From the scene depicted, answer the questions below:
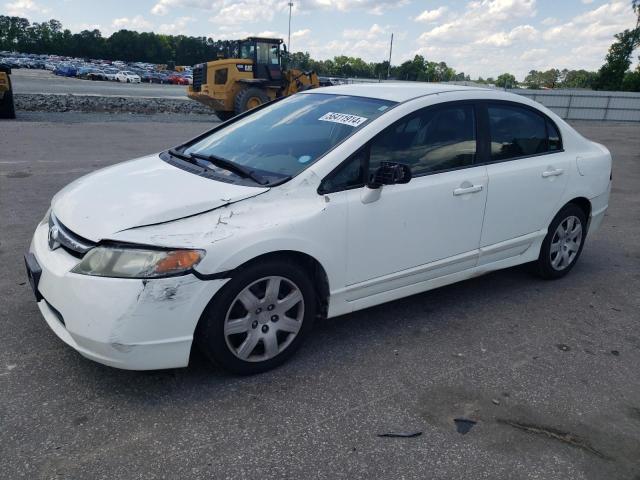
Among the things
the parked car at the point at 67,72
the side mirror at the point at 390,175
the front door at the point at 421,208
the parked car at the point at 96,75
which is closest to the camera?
the side mirror at the point at 390,175

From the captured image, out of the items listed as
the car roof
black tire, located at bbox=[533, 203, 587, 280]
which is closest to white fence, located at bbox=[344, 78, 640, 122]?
black tire, located at bbox=[533, 203, 587, 280]

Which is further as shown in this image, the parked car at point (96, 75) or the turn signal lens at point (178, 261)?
the parked car at point (96, 75)

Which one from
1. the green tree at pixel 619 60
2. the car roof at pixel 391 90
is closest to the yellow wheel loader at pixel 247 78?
the car roof at pixel 391 90

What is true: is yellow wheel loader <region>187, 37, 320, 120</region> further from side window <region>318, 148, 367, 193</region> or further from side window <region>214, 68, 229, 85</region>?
side window <region>318, 148, 367, 193</region>

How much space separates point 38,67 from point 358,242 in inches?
3510

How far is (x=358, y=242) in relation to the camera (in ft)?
10.7

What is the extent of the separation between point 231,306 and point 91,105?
20.1 meters

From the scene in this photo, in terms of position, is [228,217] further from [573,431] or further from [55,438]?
[573,431]

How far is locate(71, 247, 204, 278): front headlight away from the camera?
2617 mm

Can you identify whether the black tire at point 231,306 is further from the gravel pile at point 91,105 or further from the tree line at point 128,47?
the tree line at point 128,47

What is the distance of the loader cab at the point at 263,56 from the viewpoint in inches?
760

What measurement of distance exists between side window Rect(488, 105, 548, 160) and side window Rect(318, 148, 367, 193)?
4.07ft

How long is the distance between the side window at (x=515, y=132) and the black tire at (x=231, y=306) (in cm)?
186

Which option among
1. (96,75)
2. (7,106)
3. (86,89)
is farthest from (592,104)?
(96,75)
